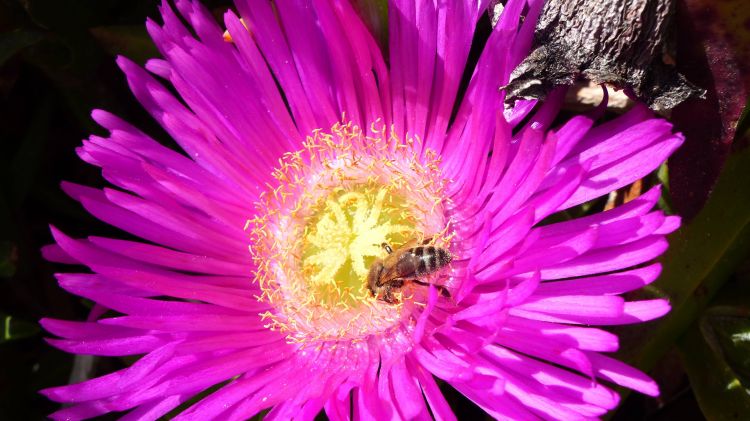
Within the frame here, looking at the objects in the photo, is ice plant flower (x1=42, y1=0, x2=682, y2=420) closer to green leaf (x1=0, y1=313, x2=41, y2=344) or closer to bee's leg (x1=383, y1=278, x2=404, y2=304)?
bee's leg (x1=383, y1=278, x2=404, y2=304)

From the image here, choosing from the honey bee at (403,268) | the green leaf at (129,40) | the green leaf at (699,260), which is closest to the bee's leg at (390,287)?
the honey bee at (403,268)

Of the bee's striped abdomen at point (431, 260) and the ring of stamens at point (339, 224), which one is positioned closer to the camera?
the bee's striped abdomen at point (431, 260)

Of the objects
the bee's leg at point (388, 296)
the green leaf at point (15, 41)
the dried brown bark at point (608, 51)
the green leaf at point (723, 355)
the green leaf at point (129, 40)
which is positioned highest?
the green leaf at point (15, 41)

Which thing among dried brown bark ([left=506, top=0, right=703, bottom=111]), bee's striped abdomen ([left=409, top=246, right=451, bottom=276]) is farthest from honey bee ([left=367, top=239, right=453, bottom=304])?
dried brown bark ([left=506, top=0, right=703, bottom=111])

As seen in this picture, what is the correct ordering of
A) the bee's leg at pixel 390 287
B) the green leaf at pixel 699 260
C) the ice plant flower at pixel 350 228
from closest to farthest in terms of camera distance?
the ice plant flower at pixel 350 228 < the green leaf at pixel 699 260 < the bee's leg at pixel 390 287

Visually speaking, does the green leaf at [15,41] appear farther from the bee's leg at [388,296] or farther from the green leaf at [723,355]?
the green leaf at [723,355]

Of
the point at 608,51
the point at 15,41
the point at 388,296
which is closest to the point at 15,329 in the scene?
the point at 15,41
